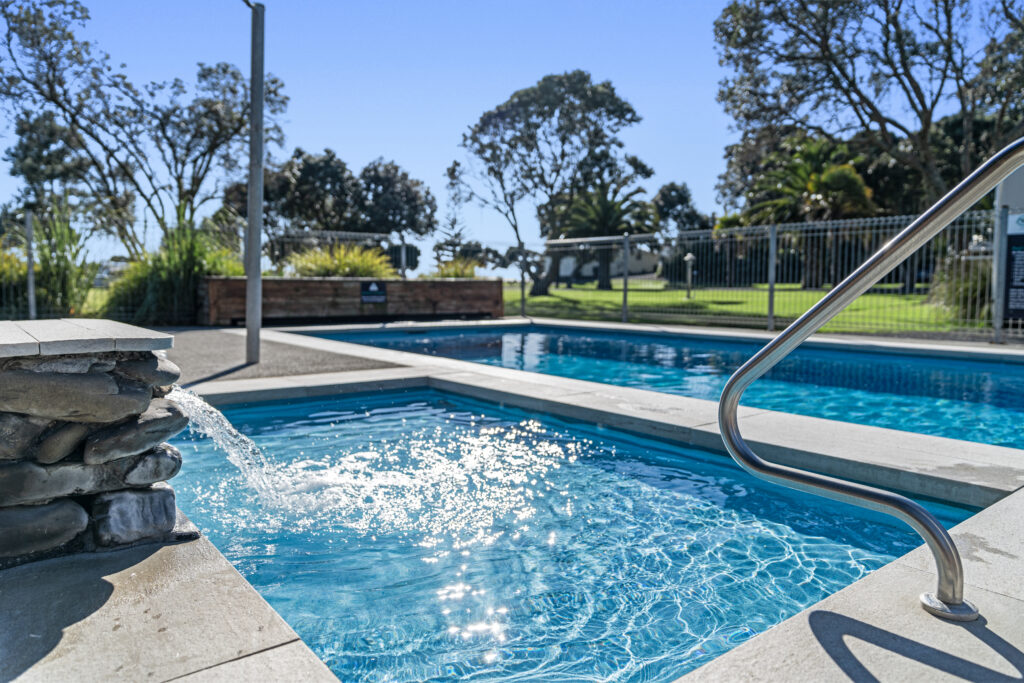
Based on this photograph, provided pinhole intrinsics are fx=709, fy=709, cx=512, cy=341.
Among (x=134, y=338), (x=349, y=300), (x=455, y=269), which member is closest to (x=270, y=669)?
(x=134, y=338)

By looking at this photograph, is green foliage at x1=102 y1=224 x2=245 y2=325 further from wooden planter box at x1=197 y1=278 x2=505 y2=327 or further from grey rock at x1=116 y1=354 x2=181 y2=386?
grey rock at x1=116 y1=354 x2=181 y2=386

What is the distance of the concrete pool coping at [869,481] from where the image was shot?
1850mm

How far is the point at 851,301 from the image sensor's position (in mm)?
2146

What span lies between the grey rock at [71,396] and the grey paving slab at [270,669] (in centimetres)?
124

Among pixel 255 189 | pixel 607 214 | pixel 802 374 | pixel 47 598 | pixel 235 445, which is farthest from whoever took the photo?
pixel 607 214

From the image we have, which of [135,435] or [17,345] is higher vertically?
[17,345]

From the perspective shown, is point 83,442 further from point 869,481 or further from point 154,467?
point 869,481

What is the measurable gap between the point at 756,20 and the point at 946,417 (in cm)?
1815

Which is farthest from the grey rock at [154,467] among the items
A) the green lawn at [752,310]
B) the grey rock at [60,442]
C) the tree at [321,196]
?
the tree at [321,196]

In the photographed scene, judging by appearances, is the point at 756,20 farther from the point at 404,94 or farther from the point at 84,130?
the point at 84,130

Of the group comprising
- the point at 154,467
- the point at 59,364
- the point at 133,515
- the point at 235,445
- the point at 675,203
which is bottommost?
the point at 235,445

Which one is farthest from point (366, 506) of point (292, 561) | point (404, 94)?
point (404, 94)

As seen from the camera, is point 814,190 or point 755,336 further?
point 814,190

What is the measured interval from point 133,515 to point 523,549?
1.67m
